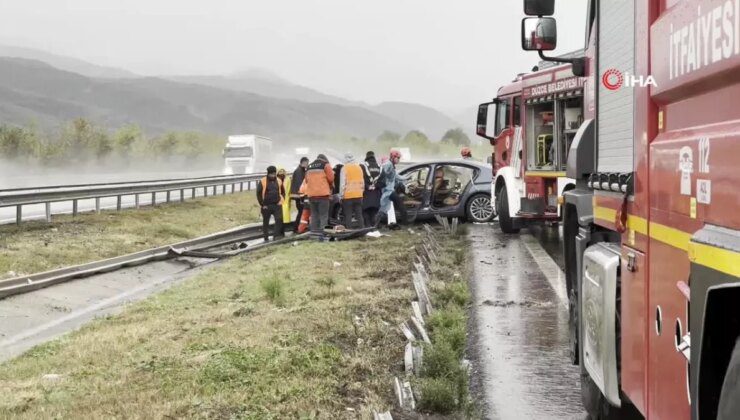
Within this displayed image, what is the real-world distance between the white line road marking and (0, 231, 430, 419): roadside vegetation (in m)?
1.74

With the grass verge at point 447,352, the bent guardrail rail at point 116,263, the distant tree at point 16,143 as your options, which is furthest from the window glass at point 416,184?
the distant tree at point 16,143

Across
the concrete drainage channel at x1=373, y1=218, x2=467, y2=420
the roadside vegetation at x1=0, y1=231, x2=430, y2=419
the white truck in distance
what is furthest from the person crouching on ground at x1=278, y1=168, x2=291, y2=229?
the white truck in distance

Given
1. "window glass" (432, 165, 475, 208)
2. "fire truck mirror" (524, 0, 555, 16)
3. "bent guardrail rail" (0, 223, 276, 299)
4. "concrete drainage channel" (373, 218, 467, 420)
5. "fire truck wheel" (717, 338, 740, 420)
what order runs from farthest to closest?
"window glass" (432, 165, 475, 208) < "bent guardrail rail" (0, 223, 276, 299) < "concrete drainage channel" (373, 218, 467, 420) < "fire truck mirror" (524, 0, 555, 16) < "fire truck wheel" (717, 338, 740, 420)

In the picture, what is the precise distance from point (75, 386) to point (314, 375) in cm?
169

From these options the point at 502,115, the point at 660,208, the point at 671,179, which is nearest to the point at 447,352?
the point at 660,208

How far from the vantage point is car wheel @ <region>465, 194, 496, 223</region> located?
1911 centimetres

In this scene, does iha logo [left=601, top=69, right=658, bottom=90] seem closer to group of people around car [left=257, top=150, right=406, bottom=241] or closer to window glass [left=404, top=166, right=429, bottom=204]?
group of people around car [left=257, top=150, right=406, bottom=241]

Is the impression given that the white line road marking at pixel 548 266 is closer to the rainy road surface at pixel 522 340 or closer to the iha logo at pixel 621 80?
the rainy road surface at pixel 522 340

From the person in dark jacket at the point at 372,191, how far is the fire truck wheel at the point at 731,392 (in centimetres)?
1604

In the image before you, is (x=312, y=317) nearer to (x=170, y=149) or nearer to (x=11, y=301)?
(x=11, y=301)

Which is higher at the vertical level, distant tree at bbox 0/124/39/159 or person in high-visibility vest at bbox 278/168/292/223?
distant tree at bbox 0/124/39/159

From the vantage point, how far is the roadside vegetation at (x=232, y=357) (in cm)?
580

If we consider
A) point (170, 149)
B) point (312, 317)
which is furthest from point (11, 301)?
point (170, 149)

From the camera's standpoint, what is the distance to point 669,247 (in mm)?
3221
